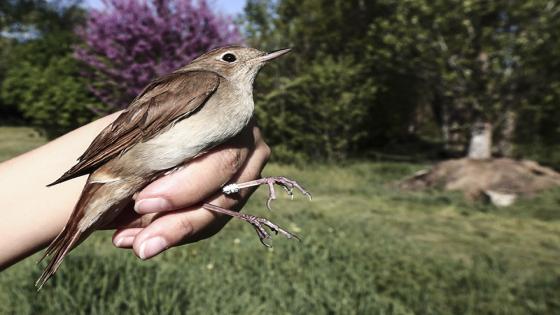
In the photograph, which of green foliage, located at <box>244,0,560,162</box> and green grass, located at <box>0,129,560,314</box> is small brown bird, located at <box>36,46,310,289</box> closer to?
green grass, located at <box>0,129,560,314</box>

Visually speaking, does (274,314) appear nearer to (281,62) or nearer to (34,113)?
(281,62)

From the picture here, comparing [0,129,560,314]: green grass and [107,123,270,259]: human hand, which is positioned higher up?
[107,123,270,259]: human hand

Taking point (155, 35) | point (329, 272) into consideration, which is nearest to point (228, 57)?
point (329, 272)

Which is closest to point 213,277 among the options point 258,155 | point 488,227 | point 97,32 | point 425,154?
point 258,155

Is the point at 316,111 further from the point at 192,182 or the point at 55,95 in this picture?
the point at 192,182

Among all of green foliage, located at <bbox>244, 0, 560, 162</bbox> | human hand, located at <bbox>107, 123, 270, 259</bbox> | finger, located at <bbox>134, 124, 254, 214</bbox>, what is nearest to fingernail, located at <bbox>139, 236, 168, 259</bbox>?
human hand, located at <bbox>107, 123, 270, 259</bbox>

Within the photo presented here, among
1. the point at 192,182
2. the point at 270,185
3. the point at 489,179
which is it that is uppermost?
the point at 192,182

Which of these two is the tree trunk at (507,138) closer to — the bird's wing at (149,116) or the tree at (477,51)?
the tree at (477,51)
